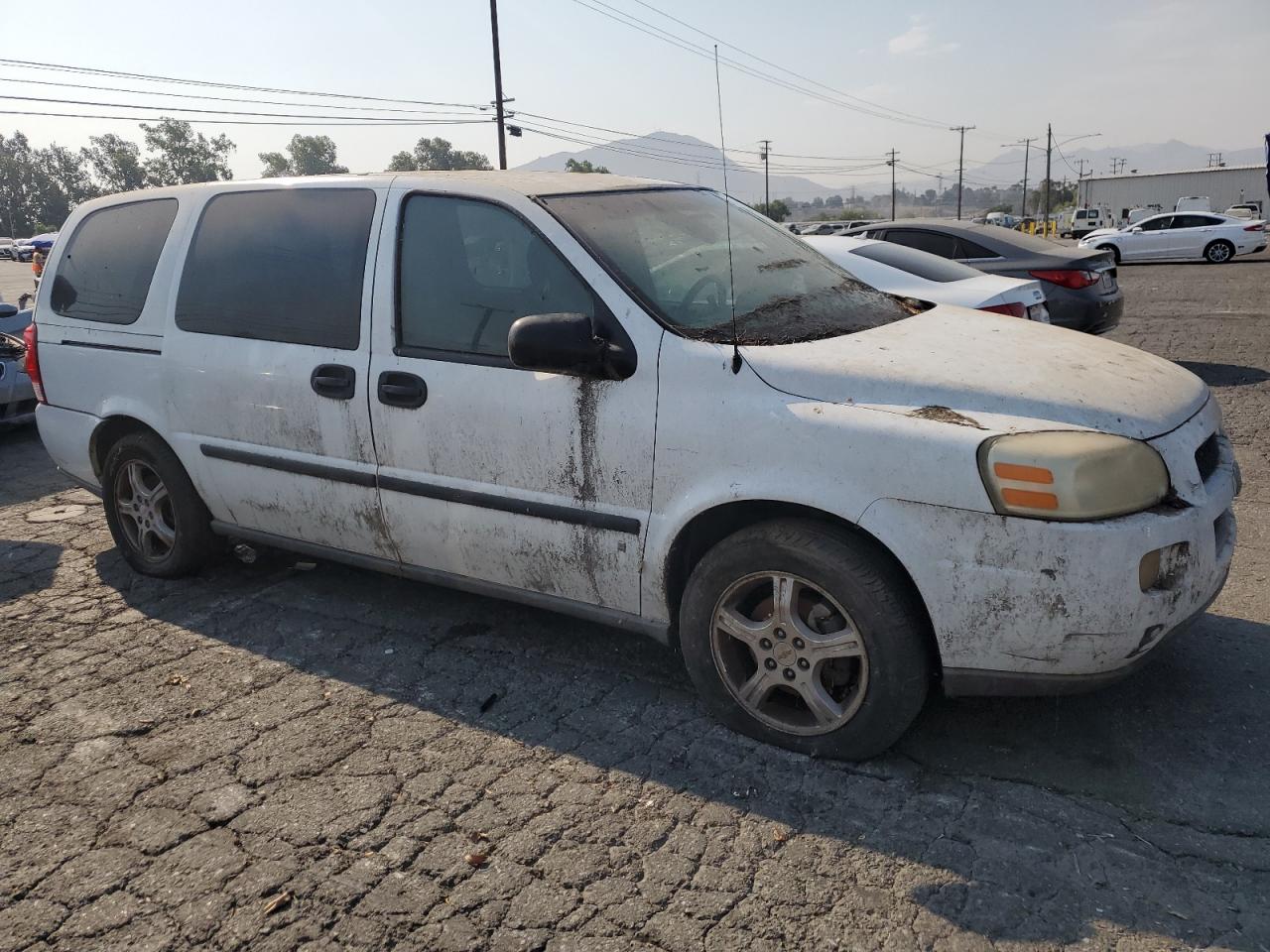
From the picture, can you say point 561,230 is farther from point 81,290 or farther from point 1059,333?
point 81,290

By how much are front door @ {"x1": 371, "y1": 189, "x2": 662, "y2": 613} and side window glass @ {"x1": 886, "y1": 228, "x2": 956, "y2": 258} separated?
7.42 m

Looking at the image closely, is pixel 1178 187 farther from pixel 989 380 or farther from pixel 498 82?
pixel 989 380

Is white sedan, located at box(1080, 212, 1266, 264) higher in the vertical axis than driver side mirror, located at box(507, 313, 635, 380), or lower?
higher

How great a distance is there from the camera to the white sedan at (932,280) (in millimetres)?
6836

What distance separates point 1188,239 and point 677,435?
92.5 feet

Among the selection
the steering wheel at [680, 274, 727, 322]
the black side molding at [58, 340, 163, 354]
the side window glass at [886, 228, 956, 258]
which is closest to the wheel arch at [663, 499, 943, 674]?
the steering wheel at [680, 274, 727, 322]

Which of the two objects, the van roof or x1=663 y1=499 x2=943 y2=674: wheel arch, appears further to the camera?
the van roof

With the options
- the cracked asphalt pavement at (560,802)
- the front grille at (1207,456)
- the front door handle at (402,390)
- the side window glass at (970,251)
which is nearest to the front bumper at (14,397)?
the cracked asphalt pavement at (560,802)

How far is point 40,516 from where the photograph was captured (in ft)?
19.8

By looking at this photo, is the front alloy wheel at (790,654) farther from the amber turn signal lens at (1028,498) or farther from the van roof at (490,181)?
the van roof at (490,181)

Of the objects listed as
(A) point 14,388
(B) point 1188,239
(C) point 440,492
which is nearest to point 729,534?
(C) point 440,492

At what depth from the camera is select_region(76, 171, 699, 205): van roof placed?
363 cm

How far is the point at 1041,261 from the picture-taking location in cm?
920

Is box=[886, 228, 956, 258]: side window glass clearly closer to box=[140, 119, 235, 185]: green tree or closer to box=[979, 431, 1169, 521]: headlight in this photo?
box=[979, 431, 1169, 521]: headlight
